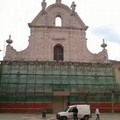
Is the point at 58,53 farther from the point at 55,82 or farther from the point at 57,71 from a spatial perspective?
the point at 55,82

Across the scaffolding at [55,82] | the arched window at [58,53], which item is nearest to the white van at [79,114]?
the scaffolding at [55,82]

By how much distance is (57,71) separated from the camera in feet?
137

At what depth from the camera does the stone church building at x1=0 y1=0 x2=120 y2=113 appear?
3892cm

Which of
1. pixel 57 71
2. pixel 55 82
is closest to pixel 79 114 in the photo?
pixel 55 82

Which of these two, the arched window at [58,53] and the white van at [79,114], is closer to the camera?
the white van at [79,114]

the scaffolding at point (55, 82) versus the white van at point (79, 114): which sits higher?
the scaffolding at point (55, 82)

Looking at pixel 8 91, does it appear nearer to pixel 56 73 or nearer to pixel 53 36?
pixel 56 73

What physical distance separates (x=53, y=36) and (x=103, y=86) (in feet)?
35.2

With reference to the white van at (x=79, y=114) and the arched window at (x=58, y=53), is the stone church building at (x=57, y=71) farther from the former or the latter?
the white van at (x=79, y=114)

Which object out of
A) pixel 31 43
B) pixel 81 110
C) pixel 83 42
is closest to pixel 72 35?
pixel 83 42

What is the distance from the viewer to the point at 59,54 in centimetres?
4453

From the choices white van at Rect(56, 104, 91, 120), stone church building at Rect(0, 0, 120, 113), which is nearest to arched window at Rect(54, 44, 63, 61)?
stone church building at Rect(0, 0, 120, 113)

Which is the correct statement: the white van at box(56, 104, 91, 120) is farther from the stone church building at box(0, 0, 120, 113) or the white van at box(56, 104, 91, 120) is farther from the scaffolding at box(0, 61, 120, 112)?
the scaffolding at box(0, 61, 120, 112)

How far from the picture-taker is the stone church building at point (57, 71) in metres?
38.9
